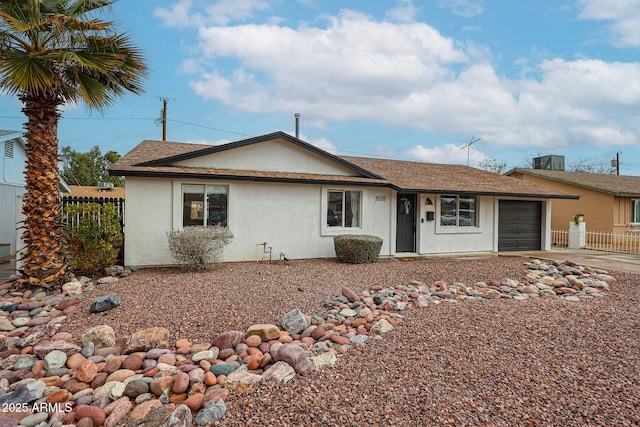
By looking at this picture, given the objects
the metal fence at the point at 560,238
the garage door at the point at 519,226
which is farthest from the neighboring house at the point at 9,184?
the metal fence at the point at 560,238

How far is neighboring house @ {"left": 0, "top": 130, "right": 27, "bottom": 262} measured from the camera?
12000mm

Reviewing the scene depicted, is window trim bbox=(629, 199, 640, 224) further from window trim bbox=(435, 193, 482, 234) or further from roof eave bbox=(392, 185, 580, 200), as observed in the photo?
window trim bbox=(435, 193, 482, 234)

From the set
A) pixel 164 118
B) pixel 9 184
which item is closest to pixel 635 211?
pixel 9 184

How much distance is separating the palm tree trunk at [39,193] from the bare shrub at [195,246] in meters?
2.50

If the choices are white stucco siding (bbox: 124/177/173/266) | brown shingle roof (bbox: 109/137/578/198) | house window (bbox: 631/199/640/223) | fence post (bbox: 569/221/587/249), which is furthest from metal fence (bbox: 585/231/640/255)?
white stucco siding (bbox: 124/177/173/266)

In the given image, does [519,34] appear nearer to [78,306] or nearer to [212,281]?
[212,281]

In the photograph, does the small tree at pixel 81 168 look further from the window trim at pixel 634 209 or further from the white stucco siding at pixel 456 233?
the window trim at pixel 634 209

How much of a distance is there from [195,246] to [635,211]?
2136cm

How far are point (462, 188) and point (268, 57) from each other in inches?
352

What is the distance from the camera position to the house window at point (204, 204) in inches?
399

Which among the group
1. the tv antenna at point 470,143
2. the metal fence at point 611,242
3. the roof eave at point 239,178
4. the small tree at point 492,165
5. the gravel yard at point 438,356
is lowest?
the gravel yard at point 438,356

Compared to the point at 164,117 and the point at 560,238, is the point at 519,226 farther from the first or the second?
the point at 164,117

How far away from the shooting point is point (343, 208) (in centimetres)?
1199

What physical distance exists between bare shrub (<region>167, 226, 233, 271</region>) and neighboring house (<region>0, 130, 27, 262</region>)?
6512 millimetres
